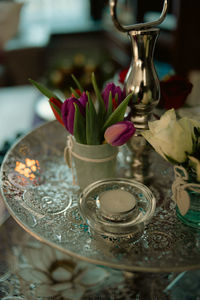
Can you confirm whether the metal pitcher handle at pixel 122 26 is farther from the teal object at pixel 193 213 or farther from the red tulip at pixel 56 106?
the teal object at pixel 193 213

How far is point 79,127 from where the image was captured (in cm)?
46

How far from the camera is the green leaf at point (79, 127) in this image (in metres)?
0.44

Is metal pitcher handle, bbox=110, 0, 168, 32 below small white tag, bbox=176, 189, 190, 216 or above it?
above

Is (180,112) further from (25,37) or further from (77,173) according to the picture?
(25,37)

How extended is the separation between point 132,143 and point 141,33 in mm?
177

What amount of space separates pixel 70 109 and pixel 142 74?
127mm

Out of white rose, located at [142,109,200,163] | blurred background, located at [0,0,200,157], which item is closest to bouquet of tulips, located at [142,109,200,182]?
white rose, located at [142,109,200,163]

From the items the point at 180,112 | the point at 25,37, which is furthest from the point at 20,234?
the point at 25,37

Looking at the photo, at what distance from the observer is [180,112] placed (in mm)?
632

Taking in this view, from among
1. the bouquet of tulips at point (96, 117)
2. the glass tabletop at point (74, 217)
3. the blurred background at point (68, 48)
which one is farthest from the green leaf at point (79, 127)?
the blurred background at point (68, 48)

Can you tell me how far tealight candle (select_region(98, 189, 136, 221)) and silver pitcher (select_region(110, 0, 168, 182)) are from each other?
0.12 meters

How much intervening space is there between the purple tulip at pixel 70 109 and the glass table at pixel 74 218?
125mm

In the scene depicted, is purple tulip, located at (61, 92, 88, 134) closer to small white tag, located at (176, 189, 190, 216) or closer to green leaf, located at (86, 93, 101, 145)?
green leaf, located at (86, 93, 101, 145)

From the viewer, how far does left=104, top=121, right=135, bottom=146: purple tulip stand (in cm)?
41
